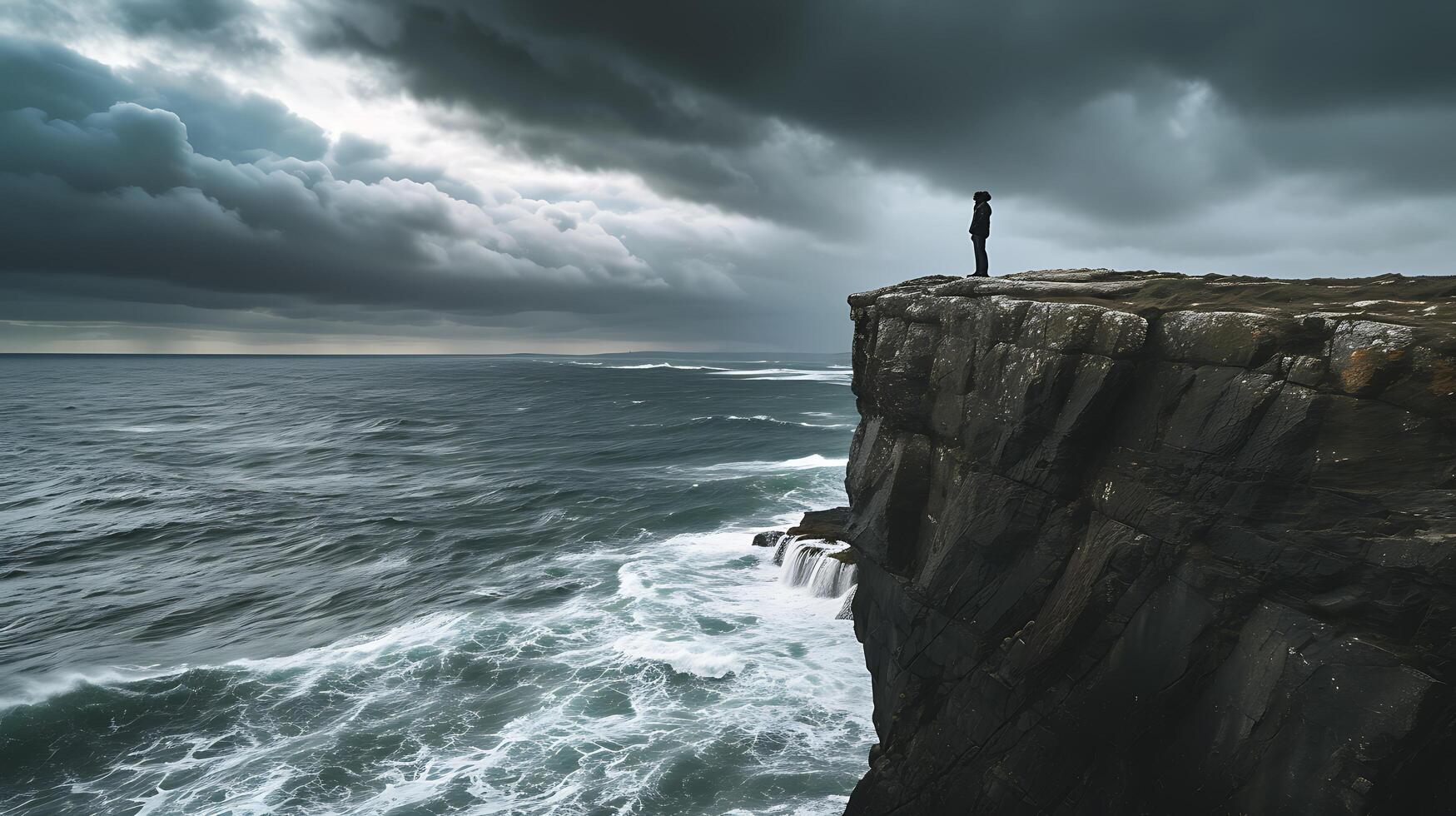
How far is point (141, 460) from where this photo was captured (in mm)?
62375

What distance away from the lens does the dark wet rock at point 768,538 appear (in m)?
33.9

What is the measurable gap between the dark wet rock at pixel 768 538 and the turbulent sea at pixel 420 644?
456 millimetres

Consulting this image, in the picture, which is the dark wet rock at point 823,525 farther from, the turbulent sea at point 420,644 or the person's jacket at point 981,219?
the person's jacket at point 981,219

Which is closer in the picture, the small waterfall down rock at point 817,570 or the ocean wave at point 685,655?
the ocean wave at point 685,655

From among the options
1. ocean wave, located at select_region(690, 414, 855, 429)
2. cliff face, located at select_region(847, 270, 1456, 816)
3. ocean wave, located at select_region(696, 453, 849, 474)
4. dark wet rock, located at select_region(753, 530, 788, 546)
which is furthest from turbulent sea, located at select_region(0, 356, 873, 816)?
ocean wave, located at select_region(690, 414, 855, 429)

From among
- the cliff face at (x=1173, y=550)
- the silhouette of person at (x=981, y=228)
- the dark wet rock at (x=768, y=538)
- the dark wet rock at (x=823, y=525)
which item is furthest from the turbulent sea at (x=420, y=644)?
the silhouette of person at (x=981, y=228)

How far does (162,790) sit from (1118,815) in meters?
23.4

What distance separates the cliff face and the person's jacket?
391 centimetres

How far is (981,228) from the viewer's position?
1866cm

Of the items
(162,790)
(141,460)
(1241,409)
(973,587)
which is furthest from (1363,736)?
(141,460)

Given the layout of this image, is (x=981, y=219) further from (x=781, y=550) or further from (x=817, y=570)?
(x=781, y=550)

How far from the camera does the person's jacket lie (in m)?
18.4

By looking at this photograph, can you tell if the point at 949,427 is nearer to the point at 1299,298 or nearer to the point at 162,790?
the point at 1299,298

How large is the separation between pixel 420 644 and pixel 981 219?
2593 cm
